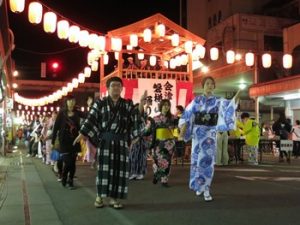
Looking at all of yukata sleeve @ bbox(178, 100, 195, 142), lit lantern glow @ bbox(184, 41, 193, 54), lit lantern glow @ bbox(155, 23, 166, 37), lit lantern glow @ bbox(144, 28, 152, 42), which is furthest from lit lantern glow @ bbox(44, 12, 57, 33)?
yukata sleeve @ bbox(178, 100, 195, 142)

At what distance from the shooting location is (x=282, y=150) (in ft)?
55.9

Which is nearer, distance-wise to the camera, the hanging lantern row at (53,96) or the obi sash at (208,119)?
the obi sash at (208,119)

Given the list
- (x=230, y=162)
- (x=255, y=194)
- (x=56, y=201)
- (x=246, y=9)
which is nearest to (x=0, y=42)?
(x=230, y=162)

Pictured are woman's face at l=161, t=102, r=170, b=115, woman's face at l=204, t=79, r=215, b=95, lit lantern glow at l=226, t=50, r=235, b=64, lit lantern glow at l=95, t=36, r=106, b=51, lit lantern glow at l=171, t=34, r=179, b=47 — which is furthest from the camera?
lit lantern glow at l=226, t=50, r=235, b=64

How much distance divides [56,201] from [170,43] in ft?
38.1

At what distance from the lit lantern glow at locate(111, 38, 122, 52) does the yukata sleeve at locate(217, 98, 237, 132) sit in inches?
365

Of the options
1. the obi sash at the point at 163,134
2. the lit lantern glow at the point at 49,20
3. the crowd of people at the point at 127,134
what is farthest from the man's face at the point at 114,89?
the lit lantern glow at the point at 49,20

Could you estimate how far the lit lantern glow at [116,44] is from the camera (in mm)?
16495

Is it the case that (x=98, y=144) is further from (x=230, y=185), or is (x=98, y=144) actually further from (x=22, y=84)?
(x=22, y=84)

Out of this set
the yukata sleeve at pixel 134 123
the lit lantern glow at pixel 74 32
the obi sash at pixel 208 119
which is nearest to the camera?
the yukata sleeve at pixel 134 123

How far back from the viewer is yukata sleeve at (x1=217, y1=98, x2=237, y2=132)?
25.3 feet

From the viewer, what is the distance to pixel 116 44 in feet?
54.4

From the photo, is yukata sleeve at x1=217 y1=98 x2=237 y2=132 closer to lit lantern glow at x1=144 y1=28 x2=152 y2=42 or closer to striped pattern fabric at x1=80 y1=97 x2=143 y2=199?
striped pattern fabric at x1=80 y1=97 x2=143 y2=199

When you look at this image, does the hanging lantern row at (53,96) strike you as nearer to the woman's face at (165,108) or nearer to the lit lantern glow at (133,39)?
the lit lantern glow at (133,39)
